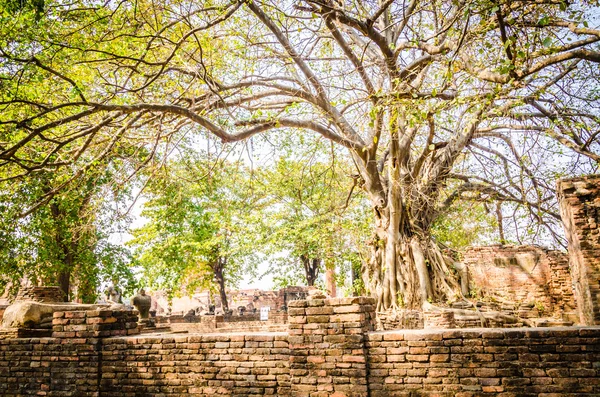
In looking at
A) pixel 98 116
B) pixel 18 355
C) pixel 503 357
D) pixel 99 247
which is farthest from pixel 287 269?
pixel 503 357

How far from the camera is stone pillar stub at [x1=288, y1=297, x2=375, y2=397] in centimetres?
468

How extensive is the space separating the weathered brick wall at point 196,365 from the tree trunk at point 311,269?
17.2m

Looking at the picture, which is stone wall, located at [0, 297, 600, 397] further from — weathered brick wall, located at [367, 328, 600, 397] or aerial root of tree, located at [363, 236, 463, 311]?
aerial root of tree, located at [363, 236, 463, 311]

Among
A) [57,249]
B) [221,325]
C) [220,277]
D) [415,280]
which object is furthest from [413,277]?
[220,277]

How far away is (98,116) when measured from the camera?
9.09m

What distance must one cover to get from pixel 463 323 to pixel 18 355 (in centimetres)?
706

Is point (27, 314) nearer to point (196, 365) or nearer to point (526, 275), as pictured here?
point (196, 365)

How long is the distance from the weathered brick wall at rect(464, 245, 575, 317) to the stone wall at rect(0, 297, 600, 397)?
10.2 meters

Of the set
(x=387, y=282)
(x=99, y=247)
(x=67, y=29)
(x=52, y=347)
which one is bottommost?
(x=52, y=347)

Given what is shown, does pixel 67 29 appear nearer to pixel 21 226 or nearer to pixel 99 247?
pixel 21 226

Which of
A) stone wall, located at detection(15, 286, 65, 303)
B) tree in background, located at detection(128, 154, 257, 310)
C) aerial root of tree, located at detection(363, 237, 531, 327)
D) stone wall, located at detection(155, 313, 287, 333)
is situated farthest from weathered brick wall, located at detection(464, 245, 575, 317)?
stone wall, located at detection(15, 286, 65, 303)

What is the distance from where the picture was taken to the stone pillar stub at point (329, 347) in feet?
15.4

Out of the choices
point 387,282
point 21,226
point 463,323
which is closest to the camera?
point 463,323

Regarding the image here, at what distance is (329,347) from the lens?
479 centimetres
